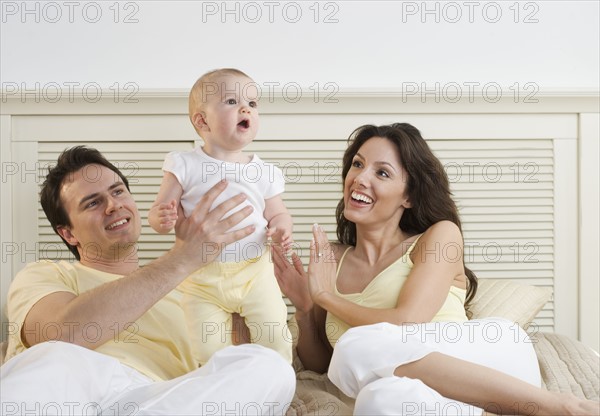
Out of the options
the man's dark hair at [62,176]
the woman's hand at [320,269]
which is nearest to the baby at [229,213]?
the woman's hand at [320,269]

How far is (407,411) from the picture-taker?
144cm

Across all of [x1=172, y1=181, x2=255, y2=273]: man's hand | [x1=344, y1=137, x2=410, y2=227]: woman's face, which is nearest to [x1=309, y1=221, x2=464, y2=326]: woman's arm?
[x1=344, y1=137, x2=410, y2=227]: woman's face

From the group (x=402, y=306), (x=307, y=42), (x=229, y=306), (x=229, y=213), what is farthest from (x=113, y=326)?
(x=307, y=42)

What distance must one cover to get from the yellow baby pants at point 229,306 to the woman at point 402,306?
0.17 meters

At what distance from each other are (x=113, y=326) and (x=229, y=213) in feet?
1.14

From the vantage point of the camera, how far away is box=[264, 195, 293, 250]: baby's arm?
1.80m

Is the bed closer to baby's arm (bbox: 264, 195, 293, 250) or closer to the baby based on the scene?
the baby

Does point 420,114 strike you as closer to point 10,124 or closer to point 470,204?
point 470,204

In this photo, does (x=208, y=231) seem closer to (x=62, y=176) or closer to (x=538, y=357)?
(x=62, y=176)

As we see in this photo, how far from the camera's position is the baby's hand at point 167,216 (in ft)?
5.52

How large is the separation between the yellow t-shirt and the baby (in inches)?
3.5

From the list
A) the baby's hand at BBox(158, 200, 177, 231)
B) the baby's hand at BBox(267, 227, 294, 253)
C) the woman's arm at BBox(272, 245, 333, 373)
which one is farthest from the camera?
the woman's arm at BBox(272, 245, 333, 373)

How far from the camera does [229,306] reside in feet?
5.81

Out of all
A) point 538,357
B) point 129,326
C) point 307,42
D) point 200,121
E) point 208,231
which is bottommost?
point 538,357
